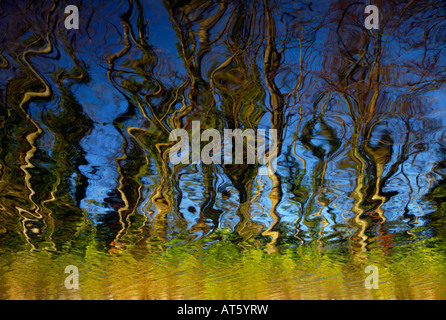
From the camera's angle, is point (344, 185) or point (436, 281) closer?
point (344, 185)

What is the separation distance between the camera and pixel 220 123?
3572 millimetres

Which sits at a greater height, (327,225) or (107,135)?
(107,135)

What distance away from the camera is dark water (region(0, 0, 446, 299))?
2.74 m

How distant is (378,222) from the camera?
19.0ft

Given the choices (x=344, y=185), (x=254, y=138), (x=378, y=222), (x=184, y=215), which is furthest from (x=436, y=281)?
(x=254, y=138)

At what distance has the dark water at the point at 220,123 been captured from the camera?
2738mm

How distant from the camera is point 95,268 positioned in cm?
804

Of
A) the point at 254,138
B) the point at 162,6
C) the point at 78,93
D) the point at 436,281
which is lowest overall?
the point at 436,281

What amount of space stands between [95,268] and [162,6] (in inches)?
288

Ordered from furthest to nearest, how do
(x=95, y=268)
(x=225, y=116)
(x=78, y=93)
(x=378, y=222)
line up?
1. (x=95, y=268)
2. (x=378, y=222)
3. (x=225, y=116)
4. (x=78, y=93)

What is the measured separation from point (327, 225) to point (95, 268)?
586cm

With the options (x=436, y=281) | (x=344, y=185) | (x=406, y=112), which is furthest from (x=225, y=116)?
(x=436, y=281)

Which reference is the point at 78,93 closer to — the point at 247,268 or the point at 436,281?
the point at 247,268

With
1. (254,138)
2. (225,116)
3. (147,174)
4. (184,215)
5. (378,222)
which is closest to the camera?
(225,116)
